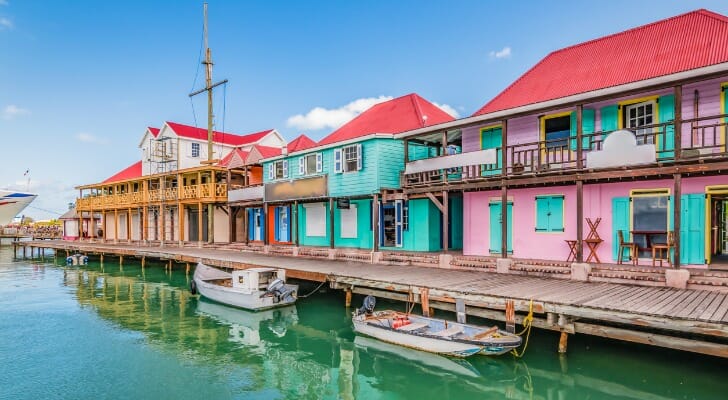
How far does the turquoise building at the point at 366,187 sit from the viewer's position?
802 inches

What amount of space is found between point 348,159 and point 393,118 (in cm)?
393

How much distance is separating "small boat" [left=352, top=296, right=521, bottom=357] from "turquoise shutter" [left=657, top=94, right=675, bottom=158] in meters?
7.79

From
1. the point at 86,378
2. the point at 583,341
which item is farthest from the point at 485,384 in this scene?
the point at 86,378

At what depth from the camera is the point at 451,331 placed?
1122cm

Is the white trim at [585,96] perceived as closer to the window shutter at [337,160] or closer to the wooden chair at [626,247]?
the wooden chair at [626,247]

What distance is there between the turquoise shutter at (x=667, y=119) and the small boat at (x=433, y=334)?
25.5 feet

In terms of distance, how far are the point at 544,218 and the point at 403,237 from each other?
23.5ft

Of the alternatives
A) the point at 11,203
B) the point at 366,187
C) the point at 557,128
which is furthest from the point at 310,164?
the point at 11,203

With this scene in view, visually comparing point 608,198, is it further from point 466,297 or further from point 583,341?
point 466,297

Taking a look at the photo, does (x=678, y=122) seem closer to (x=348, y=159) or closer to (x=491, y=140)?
(x=491, y=140)

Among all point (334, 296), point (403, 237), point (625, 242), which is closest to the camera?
point (625, 242)

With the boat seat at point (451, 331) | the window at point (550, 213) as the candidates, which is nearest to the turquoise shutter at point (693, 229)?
the window at point (550, 213)

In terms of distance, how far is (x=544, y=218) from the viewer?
52.7ft

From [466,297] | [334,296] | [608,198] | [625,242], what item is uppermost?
[608,198]
